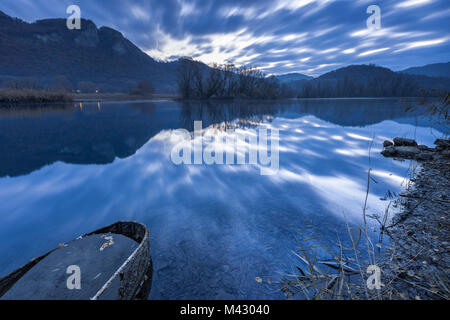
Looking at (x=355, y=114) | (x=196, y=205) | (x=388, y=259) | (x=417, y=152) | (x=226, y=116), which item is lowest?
(x=388, y=259)

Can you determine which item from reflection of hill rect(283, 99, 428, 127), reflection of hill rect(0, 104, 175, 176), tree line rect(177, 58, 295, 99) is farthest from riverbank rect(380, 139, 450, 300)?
tree line rect(177, 58, 295, 99)

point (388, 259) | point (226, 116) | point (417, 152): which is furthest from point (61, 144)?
point (417, 152)

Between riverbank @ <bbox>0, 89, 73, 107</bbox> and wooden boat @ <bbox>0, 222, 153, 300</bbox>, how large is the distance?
209 feet

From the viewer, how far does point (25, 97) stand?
47406 millimetres

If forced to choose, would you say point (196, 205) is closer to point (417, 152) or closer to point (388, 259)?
point (388, 259)

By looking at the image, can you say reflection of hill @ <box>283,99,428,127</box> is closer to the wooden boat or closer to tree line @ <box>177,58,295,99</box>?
the wooden boat

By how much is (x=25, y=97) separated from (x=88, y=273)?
65817 millimetres

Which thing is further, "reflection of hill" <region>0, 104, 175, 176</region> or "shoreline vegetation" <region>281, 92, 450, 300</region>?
"reflection of hill" <region>0, 104, 175, 176</region>

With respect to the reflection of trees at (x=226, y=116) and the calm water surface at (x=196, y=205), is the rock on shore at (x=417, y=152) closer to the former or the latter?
the calm water surface at (x=196, y=205)

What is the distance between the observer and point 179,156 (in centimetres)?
1310

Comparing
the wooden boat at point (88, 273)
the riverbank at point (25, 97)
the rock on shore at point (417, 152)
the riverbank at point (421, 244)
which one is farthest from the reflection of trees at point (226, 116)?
the riverbank at point (25, 97)

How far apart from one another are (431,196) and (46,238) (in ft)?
41.1

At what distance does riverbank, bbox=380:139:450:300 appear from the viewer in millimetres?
3590
